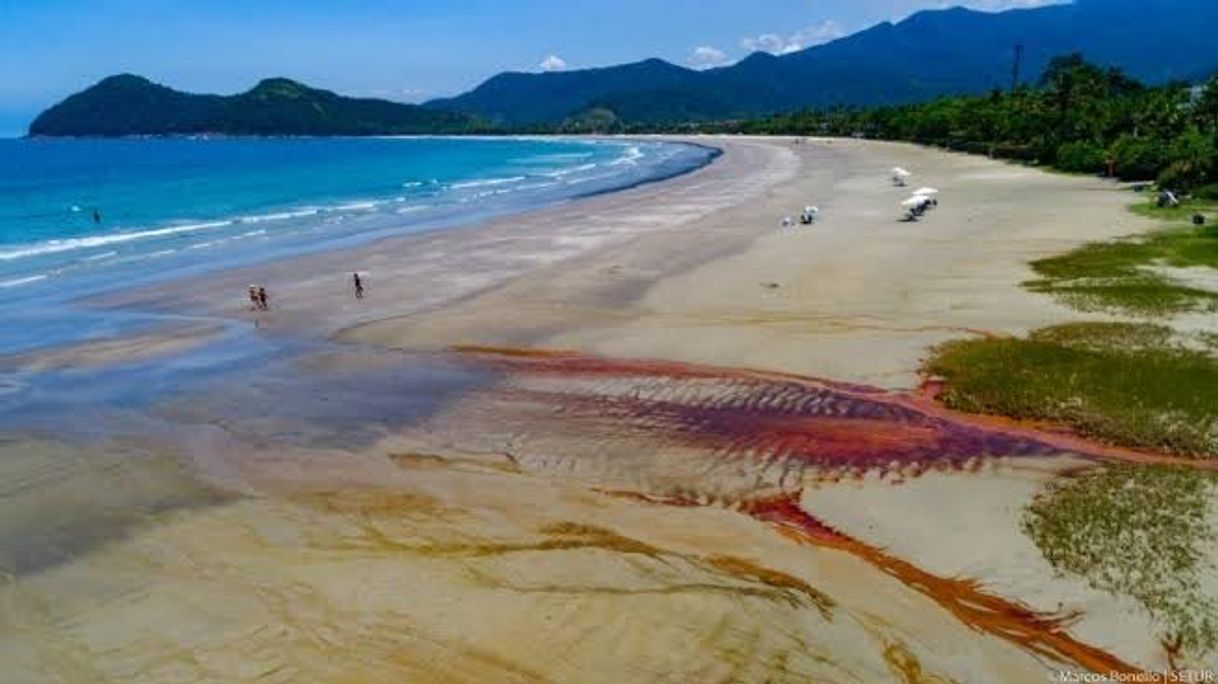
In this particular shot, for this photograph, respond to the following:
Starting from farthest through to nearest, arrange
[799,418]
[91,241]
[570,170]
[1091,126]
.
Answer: [570,170], [1091,126], [91,241], [799,418]

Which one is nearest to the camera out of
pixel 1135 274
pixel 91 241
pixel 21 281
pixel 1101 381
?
pixel 1101 381

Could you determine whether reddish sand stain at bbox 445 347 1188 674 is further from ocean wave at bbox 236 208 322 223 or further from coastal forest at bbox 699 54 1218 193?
ocean wave at bbox 236 208 322 223

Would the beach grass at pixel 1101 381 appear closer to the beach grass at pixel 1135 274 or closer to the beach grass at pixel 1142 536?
the beach grass at pixel 1142 536

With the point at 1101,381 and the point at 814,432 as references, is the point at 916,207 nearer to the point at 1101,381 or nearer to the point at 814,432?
the point at 1101,381

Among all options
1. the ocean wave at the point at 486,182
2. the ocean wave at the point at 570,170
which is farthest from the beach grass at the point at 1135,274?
the ocean wave at the point at 570,170

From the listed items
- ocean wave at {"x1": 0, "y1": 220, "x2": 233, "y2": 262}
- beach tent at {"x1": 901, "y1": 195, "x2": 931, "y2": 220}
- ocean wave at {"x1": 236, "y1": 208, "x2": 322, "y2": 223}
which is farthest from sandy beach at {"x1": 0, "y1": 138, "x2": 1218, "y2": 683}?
ocean wave at {"x1": 236, "y1": 208, "x2": 322, "y2": 223}

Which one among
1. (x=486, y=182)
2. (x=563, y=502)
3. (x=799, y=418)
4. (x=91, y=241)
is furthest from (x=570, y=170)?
(x=563, y=502)
